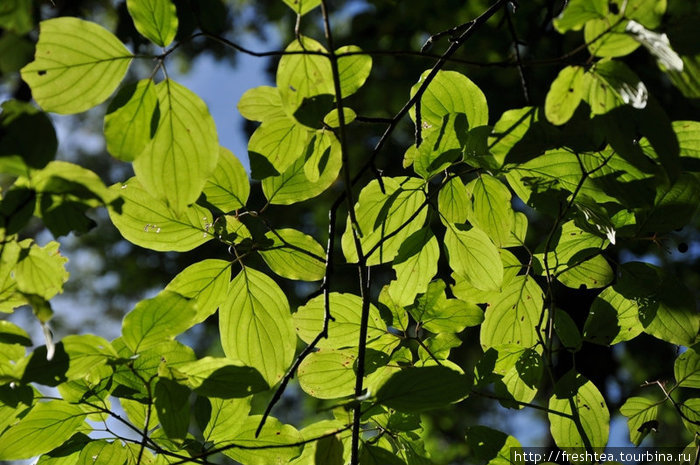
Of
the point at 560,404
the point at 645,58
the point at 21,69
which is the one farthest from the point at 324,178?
the point at 645,58

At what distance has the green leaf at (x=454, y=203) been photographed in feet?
3.51

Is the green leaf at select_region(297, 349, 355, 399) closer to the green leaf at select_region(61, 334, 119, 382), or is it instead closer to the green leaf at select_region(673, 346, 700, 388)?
the green leaf at select_region(61, 334, 119, 382)

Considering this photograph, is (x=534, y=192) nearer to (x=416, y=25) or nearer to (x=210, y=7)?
(x=210, y=7)

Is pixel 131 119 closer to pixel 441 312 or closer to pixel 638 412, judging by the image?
pixel 441 312

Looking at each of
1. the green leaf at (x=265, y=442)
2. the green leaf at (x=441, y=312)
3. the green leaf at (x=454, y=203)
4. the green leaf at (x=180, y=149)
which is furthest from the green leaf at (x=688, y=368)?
the green leaf at (x=180, y=149)

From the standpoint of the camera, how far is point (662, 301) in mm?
1016

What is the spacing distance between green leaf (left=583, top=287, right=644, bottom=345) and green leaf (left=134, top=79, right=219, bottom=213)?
29.9 inches

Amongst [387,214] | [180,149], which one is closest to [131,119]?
[180,149]

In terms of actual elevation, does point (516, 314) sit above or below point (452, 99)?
below

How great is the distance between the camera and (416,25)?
3414 millimetres

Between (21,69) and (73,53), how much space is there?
68 millimetres

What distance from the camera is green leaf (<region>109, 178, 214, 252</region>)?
988mm

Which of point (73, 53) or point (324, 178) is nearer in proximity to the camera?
point (73, 53)

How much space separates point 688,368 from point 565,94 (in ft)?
2.37
